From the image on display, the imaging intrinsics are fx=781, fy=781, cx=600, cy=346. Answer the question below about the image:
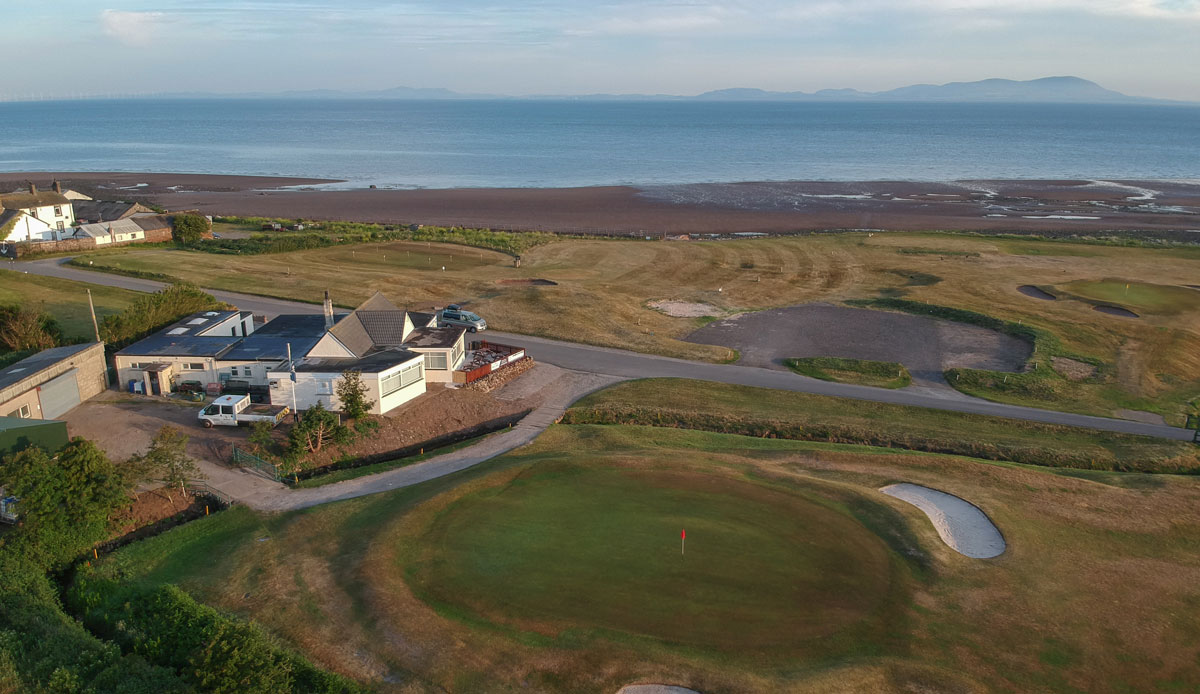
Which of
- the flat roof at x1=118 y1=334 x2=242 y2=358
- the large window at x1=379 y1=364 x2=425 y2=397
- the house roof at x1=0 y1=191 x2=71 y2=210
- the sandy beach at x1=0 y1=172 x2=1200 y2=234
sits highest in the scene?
the house roof at x1=0 y1=191 x2=71 y2=210

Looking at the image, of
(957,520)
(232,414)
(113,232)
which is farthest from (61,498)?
(113,232)

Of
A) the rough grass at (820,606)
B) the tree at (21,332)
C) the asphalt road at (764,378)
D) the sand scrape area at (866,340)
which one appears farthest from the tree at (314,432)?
the sand scrape area at (866,340)

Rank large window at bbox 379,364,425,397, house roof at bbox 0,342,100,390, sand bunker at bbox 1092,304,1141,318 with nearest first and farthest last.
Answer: house roof at bbox 0,342,100,390
large window at bbox 379,364,425,397
sand bunker at bbox 1092,304,1141,318

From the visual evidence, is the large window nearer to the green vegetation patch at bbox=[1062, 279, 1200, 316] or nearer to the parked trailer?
the parked trailer

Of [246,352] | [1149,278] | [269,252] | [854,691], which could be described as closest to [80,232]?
[269,252]

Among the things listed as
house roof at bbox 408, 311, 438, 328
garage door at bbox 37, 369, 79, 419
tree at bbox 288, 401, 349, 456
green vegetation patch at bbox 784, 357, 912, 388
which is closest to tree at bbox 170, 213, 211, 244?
house roof at bbox 408, 311, 438, 328

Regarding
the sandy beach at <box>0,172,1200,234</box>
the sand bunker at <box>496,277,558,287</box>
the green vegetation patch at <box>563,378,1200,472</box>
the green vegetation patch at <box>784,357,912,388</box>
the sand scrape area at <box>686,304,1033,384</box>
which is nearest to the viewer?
the green vegetation patch at <box>563,378,1200,472</box>
